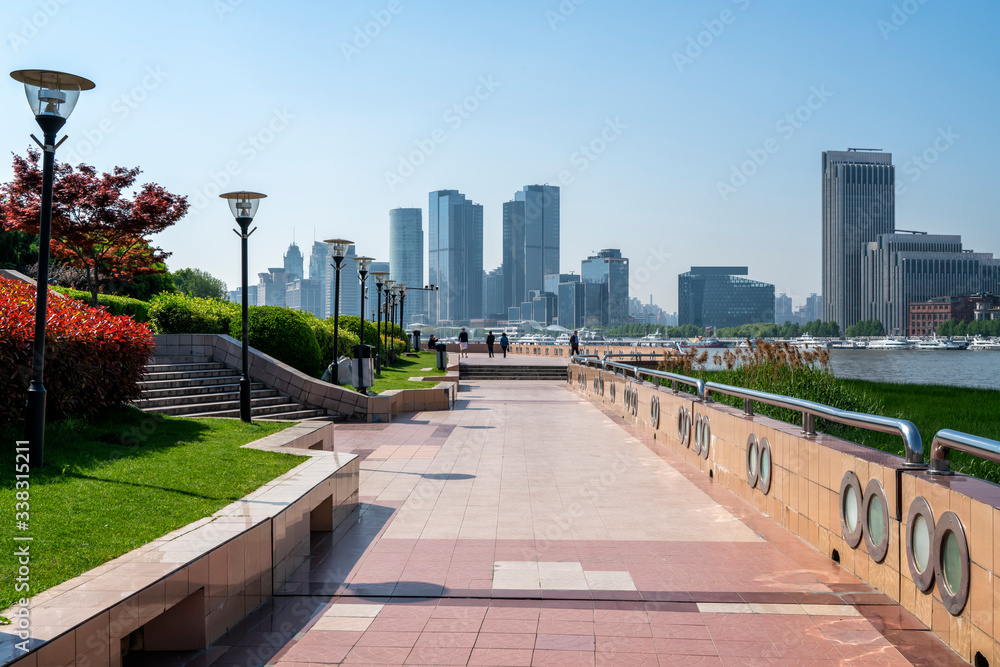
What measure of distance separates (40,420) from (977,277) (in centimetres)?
16080

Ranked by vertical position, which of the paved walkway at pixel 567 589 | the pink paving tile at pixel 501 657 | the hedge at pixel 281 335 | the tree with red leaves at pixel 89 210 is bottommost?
the paved walkway at pixel 567 589

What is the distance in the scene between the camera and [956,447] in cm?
404

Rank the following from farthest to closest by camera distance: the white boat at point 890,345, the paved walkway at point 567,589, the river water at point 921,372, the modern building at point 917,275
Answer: the modern building at point 917,275
the white boat at point 890,345
the river water at point 921,372
the paved walkway at point 567,589

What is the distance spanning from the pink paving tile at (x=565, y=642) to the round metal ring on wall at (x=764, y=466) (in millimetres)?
3601

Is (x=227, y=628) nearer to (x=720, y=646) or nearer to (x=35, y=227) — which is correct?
(x=720, y=646)

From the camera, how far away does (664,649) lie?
4.13 m


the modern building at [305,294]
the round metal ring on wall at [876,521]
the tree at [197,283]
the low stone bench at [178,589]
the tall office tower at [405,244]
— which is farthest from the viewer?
the modern building at [305,294]

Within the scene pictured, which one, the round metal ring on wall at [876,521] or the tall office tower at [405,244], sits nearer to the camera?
the round metal ring on wall at [876,521]

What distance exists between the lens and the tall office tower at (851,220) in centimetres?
15100

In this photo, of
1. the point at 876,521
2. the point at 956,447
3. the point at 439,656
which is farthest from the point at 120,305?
the point at 956,447

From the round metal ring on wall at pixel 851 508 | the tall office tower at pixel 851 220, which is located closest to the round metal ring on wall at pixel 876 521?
the round metal ring on wall at pixel 851 508

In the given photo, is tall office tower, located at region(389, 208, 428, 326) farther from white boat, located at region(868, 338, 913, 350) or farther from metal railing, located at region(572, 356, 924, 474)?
metal railing, located at region(572, 356, 924, 474)

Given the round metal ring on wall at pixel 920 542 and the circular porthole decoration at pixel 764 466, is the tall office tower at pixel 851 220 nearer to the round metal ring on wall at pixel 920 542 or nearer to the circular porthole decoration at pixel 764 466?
the circular porthole decoration at pixel 764 466

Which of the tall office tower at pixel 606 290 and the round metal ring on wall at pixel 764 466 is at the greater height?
the tall office tower at pixel 606 290
